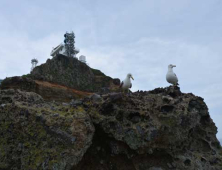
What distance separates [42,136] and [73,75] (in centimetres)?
2894

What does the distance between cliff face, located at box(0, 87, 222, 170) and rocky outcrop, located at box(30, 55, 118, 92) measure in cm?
2442

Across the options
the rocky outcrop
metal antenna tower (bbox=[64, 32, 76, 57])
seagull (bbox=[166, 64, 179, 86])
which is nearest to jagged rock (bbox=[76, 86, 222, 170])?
seagull (bbox=[166, 64, 179, 86])

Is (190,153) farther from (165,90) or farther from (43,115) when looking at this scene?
(43,115)

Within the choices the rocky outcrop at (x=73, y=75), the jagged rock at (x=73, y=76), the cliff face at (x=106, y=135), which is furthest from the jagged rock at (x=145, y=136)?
the rocky outcrop at (x=73, y=75)

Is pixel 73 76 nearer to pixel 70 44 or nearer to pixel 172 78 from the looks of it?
pixel 70 44

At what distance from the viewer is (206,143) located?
8344mm

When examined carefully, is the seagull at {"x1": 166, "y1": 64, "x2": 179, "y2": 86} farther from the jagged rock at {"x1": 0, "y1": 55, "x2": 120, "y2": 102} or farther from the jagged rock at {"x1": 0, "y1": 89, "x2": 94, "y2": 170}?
the jagged rock at {"x1": 0, "y1": 55, "x2": 120, "y2": 102}

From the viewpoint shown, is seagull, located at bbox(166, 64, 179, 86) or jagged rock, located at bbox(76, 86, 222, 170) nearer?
jagged rock, located at bbox(76, 86, 222, 170)

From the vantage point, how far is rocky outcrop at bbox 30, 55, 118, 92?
1262 inches

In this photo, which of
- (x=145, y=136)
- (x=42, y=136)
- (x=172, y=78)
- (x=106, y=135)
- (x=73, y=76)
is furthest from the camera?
(x=73, y=76)

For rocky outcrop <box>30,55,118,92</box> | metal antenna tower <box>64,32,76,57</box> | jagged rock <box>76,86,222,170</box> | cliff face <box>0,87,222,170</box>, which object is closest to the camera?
cliff face <box>0,87,222,170</box>

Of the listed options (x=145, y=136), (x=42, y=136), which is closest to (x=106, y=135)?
(x=145, y=136)

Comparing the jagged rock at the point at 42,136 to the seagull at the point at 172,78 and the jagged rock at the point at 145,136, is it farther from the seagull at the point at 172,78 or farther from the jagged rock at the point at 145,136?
the seagull at the point at 172,78

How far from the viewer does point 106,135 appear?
6.96 m
